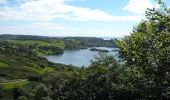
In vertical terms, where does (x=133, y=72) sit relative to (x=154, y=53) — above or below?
below

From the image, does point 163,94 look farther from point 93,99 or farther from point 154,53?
point 93,99

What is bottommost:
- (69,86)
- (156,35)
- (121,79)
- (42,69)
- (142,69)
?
(42,69)

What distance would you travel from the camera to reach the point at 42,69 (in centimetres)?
14212

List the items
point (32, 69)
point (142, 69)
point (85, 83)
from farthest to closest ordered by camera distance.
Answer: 1. point (32, 69)
2. point (85, 83)
3. point (142, 69)

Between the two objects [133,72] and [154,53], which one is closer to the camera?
[154,53]

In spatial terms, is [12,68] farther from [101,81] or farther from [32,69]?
[101,81]

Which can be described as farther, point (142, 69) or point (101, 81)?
point (101, 81)

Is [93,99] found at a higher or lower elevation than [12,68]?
higher

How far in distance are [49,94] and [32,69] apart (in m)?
84.0

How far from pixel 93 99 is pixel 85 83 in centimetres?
355

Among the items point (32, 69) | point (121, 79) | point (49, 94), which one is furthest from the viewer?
point (32, 69)

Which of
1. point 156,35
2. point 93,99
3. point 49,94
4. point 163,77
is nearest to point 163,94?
point 163,77

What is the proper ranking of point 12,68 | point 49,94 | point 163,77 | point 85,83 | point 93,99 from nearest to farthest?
point 163,77
point 93,99
point 85,83
point 49,94
point 12,68

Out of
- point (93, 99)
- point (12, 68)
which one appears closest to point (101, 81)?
point (93, 99)
